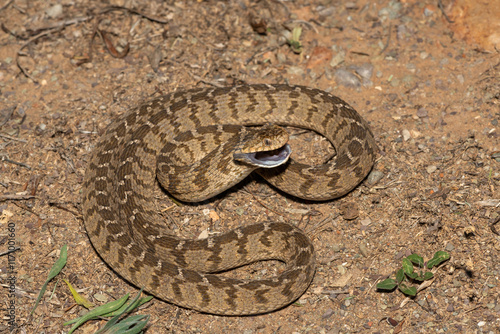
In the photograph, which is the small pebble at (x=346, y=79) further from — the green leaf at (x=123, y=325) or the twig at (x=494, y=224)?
the green leaf at (x=123, y=325)

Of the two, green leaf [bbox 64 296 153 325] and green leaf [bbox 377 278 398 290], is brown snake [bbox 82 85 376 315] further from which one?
green leaf [bbox 377 278 398 290]

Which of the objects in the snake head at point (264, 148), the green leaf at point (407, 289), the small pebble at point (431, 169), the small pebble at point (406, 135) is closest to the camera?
the green leaf at point (407, 289)

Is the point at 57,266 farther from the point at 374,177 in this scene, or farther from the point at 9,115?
the point at 374,177

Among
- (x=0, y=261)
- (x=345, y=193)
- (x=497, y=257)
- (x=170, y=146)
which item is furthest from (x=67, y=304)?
(x=497, y=257)

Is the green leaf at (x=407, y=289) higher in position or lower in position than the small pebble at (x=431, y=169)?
lower

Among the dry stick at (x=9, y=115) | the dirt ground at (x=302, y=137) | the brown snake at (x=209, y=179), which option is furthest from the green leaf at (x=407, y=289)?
the dry stick at (x=9, y=115)

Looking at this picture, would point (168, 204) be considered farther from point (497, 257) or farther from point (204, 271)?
point (497, 257)

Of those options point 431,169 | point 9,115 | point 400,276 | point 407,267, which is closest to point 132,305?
point 400,276

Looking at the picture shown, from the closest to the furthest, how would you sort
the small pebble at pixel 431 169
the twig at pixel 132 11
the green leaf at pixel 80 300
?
the green leaf at pixel 80 300
the small pebble at pixel 431 169
the twig at pixel 132 11
